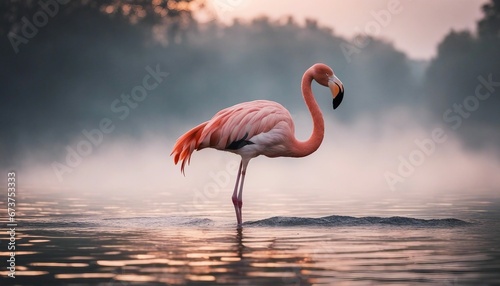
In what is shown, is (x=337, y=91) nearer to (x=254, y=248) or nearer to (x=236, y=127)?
(x=236, y=127)

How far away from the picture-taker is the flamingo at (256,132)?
40.9 ft

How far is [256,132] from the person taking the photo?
41.0 feet

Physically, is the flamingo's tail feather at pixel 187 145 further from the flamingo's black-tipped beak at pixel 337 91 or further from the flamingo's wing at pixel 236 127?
the flamingo's black-tipped beak at pixel 337 91

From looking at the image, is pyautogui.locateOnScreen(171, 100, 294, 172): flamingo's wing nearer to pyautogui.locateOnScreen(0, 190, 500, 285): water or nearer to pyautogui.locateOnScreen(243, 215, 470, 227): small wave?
pyautogui.locateOnScreen(0, 190, 500, 285): water

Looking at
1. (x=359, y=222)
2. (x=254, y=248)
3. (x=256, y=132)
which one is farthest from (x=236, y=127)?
(x=254, y=248)

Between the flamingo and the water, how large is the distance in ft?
3.01

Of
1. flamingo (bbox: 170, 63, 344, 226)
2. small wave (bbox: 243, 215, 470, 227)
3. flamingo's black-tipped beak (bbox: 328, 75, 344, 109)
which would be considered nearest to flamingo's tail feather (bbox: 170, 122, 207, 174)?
flamingo (bbox: 170, 63, 344, 226)

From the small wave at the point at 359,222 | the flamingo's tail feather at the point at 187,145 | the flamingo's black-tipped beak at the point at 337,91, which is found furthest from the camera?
the flamingo's tail feather at the point at 187,145

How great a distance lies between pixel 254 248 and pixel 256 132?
3.32 meters

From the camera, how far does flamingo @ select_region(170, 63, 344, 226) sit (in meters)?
12.5

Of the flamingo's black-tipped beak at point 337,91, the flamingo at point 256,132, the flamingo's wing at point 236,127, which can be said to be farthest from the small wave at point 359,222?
the flamingo's black-tipped beak at point 337,91

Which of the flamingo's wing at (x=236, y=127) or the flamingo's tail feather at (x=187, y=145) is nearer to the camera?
the flamingo's wing at (x=236, y=127)

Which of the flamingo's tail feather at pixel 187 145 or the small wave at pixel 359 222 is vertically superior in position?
the flamingo's tail feather at pixel 187 145

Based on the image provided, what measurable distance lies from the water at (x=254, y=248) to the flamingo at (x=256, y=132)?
0.92 meters
